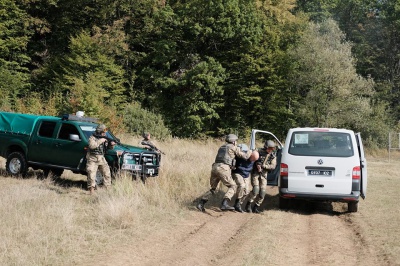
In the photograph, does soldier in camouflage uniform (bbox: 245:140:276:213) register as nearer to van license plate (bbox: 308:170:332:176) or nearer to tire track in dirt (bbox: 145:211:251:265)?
tire track in dirt (bbox: 145:211:251:265)

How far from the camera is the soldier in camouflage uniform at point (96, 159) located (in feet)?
39.8

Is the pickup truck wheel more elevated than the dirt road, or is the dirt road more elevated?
the pickup truck wheel

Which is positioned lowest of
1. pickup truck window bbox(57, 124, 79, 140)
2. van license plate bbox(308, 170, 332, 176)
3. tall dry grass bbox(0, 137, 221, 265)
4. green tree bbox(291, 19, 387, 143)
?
tall dry grass bbox(0, 137, 221, 265)

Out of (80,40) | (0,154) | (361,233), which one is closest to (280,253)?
(361,233)

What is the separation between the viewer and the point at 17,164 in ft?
48.6

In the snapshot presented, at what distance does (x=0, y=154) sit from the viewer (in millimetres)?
15297

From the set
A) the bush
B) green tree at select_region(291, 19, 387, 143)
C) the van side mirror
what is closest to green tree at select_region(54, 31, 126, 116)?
the bush

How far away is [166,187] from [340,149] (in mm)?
4654

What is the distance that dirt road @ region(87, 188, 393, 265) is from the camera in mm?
7184

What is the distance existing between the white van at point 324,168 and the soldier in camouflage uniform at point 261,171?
311mm

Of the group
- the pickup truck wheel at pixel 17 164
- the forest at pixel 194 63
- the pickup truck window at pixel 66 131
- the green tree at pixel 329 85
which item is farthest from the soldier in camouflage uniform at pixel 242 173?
the green tree at pixel 329 85

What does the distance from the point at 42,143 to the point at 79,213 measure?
5.45 meters

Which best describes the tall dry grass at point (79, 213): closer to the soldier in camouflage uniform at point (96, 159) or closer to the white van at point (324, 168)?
the soldier in camouflage uniform at point (96, 159)

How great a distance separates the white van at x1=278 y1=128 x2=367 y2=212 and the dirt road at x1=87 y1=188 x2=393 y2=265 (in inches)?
22.9
